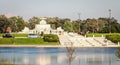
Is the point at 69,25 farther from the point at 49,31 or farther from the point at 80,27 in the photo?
the point at 49,31

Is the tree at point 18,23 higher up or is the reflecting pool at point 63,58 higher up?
the tree at point 18,23

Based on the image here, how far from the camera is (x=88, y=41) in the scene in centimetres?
7244

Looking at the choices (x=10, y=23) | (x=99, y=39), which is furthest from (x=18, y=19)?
(x=99, y=39)

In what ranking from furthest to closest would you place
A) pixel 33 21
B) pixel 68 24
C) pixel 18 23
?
pixel 33 21, pixel 68 24, pixel 18 23

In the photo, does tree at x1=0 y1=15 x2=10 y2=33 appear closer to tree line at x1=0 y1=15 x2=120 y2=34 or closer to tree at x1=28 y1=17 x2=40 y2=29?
tree line at x1=0 y1=15 x2=120 y2=34

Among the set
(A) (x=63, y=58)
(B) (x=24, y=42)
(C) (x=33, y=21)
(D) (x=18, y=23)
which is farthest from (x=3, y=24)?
(A) (x=63, y=58)

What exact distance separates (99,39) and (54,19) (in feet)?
213

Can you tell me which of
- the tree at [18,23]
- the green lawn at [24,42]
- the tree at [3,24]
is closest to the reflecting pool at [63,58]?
the green lawn at [24,42]

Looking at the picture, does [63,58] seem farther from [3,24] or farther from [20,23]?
[20,23]

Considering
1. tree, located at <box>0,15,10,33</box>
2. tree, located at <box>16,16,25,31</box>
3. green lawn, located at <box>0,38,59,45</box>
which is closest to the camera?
green lawn, located at <box>0,38,59,45</box>

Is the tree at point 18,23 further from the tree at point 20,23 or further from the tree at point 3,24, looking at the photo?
the tree at point 3,24

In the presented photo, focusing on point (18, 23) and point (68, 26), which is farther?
point (68, 26)

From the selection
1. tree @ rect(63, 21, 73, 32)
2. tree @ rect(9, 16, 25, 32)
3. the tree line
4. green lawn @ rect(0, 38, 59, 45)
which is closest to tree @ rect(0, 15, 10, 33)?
the tree line

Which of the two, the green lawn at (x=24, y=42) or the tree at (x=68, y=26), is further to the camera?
the tree at (x=68, y=26)
